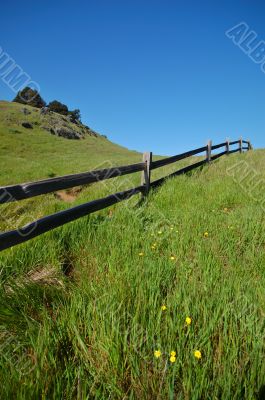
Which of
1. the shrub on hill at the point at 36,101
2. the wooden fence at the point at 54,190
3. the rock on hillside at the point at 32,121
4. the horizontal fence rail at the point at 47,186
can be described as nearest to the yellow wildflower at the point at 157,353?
the wooden fence at the point at 54,190

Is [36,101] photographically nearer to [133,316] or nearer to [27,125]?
[27,125]

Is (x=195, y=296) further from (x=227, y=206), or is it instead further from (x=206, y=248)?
(x=227, y=206)

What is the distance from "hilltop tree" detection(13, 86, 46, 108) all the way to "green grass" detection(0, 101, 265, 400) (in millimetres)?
71267

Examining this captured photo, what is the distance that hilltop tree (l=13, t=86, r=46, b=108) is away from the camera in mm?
68494

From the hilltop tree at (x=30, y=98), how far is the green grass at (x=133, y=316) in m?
71.3

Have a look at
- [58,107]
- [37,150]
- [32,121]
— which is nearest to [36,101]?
[58,107]

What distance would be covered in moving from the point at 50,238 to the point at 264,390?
2794 mm

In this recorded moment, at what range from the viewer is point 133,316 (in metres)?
2.02

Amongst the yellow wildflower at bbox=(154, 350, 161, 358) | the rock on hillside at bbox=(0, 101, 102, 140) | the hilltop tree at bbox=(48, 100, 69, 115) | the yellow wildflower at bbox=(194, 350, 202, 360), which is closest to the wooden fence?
the yellow wildflower at bbox=(154, 350, 161, 358)

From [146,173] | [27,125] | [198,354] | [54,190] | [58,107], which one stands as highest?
[58,107]

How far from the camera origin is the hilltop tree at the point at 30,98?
225 feet

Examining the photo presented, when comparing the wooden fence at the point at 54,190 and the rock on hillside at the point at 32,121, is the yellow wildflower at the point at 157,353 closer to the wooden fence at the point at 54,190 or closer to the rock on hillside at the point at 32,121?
the wooden fence at the point at 54,190

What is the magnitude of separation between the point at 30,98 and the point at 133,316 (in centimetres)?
7515

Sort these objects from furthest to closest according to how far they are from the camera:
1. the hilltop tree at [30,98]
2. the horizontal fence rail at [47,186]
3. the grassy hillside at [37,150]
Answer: the hilltop tree at [30,98] < the grassy hillside at [37,150] < the horizontal fence rail at [47,186]
